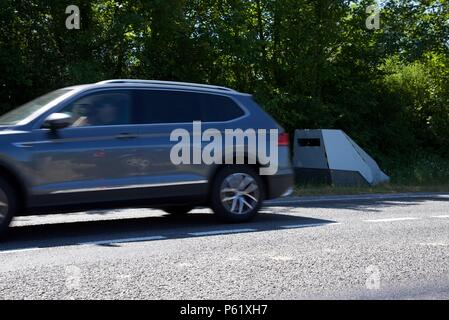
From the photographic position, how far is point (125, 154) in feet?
27.0

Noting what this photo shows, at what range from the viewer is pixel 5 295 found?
17.2ft

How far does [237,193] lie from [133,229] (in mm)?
1470

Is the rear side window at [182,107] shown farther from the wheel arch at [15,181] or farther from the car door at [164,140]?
the wheel arch at [15,181]

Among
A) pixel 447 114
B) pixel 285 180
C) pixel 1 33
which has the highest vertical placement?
pixel 1 33

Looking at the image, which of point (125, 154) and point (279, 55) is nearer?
point (125, 154)

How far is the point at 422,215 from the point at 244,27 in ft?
36.7

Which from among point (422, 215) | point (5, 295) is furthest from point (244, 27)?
point (5, 295)

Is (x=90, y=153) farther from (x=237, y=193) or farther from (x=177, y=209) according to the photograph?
(x=177, y=209)

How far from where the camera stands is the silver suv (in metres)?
7.71

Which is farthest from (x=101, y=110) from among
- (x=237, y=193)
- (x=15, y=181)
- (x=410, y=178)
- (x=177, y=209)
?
(x=410, y=178)

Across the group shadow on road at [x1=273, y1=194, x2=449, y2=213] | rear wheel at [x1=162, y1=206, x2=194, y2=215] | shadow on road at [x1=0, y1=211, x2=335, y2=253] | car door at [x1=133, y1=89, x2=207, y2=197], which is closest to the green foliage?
shadow on road at [x1=273, y1=194, x2=449, y2=213]

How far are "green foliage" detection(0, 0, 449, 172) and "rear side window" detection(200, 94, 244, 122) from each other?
8.53 m

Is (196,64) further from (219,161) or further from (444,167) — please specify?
(219,161)

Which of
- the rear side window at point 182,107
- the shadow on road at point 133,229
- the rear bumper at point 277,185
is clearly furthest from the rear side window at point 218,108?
the shadow on road at point 133,229
